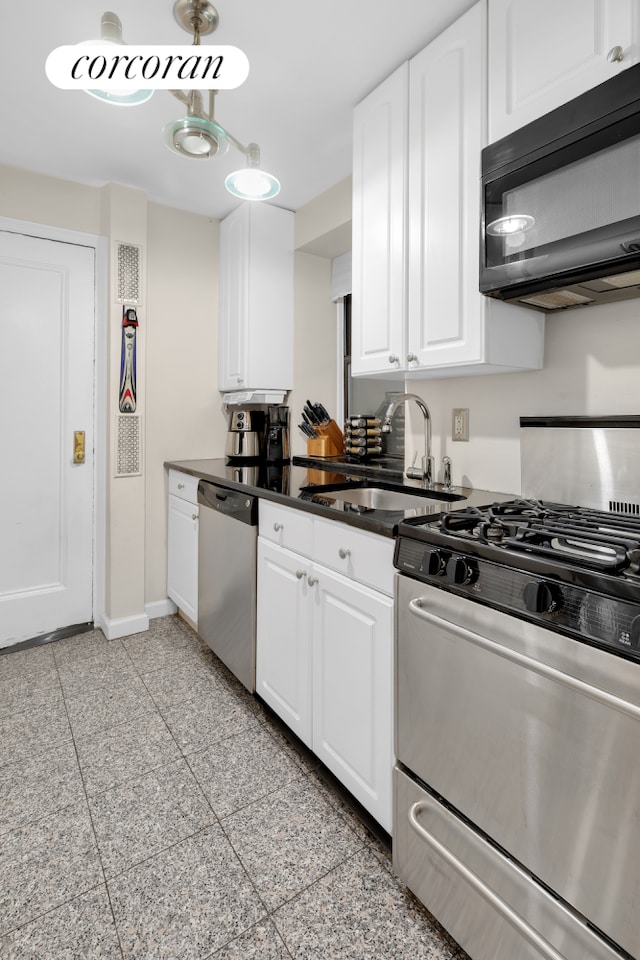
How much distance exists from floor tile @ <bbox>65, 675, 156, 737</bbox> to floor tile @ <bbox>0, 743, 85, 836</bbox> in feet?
0.50

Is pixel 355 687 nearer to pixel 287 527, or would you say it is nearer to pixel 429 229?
pixel 287 527

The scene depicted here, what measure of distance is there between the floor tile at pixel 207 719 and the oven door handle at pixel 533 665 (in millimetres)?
1160

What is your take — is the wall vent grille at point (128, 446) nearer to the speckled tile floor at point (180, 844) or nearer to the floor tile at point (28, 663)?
the floor tile at point (28, 663)

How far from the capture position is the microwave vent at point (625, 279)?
126cm

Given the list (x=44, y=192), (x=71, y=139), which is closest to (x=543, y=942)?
(x=71, y=139)

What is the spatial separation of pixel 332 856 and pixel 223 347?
2.67 meters

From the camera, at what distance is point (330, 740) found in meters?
1.57

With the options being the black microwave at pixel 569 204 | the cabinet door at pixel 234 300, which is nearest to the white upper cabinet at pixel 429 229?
the black microwave at pixel 569 204

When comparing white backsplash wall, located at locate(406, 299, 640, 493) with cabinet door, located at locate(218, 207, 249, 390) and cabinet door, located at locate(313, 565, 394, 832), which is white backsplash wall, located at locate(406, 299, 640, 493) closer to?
cabinet door, located at locate(313, 565, 394, 832)

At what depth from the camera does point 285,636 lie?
1.80 metres

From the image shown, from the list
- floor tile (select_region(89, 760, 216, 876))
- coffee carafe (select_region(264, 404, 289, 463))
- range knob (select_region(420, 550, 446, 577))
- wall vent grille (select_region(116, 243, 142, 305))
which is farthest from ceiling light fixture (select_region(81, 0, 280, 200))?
floor tile (select_region(89, 760, 216, 876))

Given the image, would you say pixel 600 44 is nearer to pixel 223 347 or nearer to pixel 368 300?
pixel 368 300

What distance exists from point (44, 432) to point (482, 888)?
2.77 meters

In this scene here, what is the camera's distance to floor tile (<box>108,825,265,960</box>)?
1157mm
